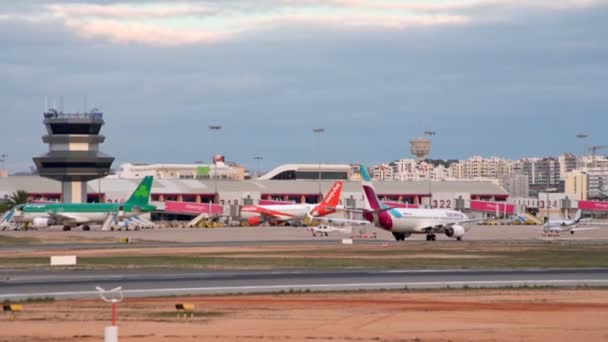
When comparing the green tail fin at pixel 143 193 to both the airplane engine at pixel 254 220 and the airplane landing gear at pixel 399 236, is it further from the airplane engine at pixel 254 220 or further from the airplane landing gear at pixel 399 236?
the airplane landing gear at pixel 399 236

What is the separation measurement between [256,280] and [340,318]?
16.6m

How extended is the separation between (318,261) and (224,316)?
32.8m

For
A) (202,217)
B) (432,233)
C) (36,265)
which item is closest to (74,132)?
(202,217)

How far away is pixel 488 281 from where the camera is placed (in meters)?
51.7

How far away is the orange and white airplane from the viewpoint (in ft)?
506

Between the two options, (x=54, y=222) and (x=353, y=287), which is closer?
(x=353, y=287)

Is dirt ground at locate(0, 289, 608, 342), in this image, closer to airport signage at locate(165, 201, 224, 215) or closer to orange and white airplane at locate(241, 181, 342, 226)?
orange and white airplane at locate(241, 181, 342, 226)

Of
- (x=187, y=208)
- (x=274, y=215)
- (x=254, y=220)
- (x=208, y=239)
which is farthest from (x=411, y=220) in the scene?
(x=187, y=208)

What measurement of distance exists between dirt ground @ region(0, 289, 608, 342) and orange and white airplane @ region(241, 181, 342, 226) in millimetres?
107777

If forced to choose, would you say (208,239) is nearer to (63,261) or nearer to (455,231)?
(455,231)

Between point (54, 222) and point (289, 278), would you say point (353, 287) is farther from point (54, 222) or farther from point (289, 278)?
point (54, 222)

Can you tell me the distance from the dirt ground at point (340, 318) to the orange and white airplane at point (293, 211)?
107777mm

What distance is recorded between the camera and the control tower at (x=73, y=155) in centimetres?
18500

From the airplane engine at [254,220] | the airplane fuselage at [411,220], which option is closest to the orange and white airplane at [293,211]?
the airplane engine at [254,220]
